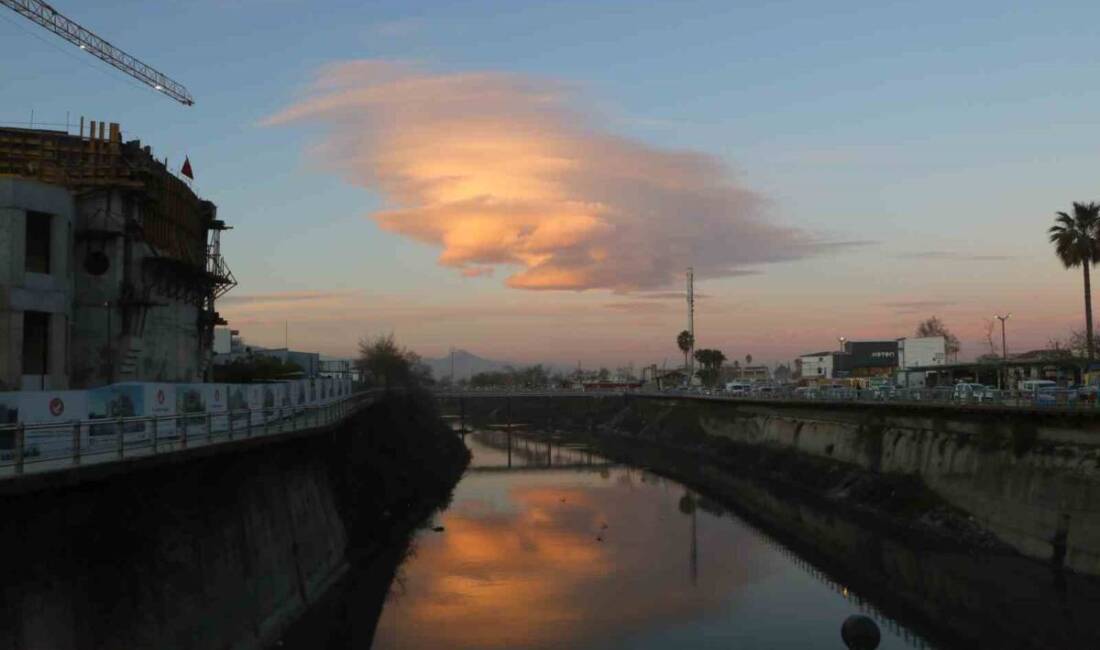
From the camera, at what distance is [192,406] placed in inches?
1396

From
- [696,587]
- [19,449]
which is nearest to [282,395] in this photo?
[696,587]

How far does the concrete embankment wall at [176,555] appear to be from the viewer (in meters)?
19.7

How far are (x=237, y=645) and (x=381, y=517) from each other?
3314cm

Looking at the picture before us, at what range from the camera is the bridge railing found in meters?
20.1

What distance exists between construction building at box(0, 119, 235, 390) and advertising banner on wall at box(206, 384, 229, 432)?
1003 cm

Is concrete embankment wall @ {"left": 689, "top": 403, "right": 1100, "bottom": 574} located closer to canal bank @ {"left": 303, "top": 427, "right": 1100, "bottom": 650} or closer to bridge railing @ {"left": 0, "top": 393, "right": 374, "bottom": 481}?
Answer: canal bank @ {"left": 303, "top": 427, "right": 1100, "bottom": 650}

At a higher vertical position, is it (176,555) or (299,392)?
(299,392)

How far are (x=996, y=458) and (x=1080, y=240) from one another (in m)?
29.6

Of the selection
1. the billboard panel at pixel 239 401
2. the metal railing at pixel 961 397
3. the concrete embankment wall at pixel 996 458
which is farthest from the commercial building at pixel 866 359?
the billboard panel at pixel 239 401

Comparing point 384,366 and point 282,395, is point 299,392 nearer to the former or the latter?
point 282,395

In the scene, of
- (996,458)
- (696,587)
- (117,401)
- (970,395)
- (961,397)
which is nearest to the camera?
(117,401)

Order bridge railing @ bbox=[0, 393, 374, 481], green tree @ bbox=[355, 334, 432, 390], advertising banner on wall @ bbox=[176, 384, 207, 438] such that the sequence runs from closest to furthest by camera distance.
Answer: bridge railing @ bbox=[0, 393, 374, 481]
advertising banner on wall @ bbox=[176, 384, 207, 438]
green tree @ bbox=[355, 334, 432, 390]

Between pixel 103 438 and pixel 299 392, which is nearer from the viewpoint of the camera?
pixel 103 438

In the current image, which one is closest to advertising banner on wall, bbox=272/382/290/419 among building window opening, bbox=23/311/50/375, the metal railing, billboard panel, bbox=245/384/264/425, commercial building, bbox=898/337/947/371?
billboard panel, bbox=245/384/264/425
